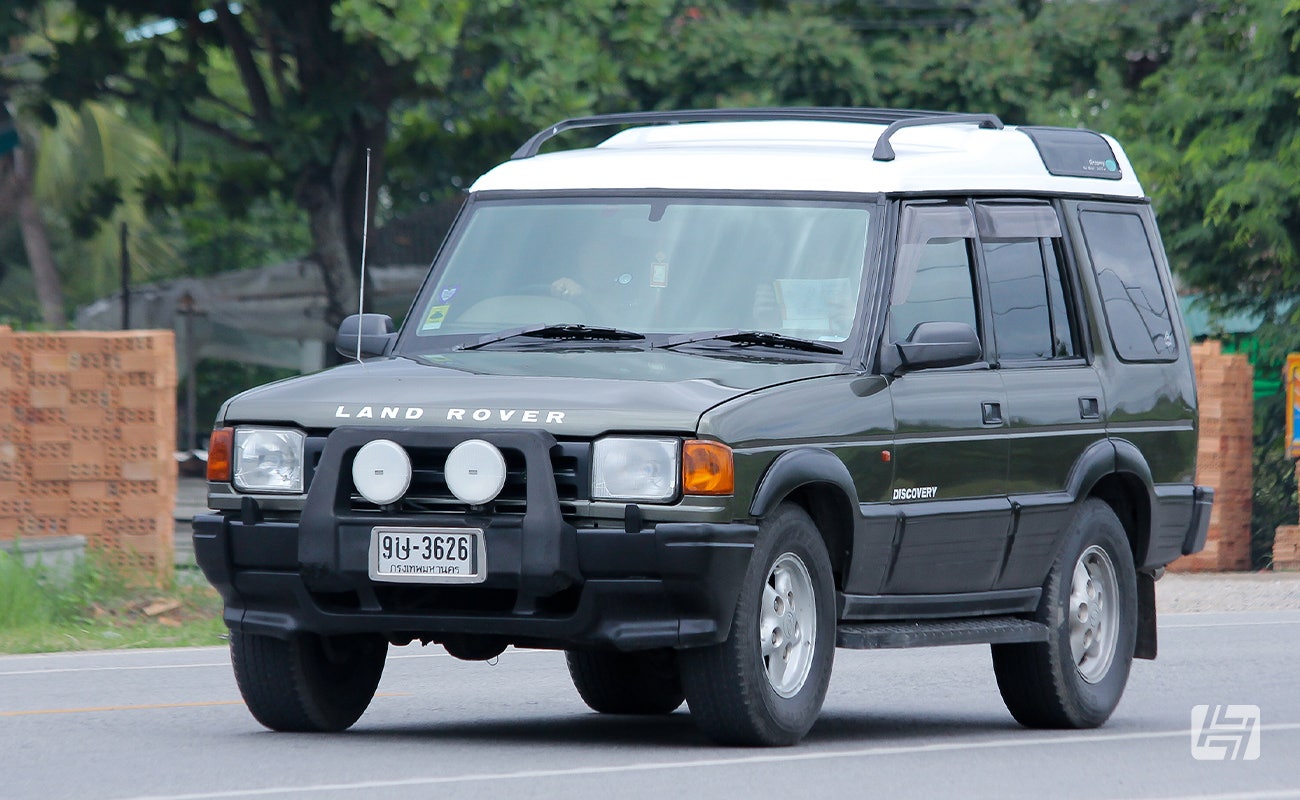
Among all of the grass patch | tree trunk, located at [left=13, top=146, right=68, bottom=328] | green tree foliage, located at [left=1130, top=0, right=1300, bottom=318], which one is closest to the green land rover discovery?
the grass patch

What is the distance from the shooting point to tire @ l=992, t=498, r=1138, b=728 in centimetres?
908

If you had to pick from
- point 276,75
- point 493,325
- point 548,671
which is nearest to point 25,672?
point 548,671

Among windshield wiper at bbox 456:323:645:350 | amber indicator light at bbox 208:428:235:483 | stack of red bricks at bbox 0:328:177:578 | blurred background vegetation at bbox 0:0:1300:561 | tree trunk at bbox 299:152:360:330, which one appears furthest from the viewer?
tree trunk at bbox 299:152:360:330

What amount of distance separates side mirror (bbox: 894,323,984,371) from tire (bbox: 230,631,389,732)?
209 cm

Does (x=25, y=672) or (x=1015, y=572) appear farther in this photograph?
(x=25, y=672)

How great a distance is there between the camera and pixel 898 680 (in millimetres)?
11336

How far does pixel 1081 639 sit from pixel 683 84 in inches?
682

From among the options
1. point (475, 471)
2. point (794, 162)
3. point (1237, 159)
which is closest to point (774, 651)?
point (475, 471)

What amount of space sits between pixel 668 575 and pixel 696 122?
369cm

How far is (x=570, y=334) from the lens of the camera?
8273 mm

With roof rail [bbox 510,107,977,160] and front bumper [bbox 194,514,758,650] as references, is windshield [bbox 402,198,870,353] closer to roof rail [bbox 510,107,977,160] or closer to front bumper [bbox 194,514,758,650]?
roof rail [bbox 510,107,977,160]

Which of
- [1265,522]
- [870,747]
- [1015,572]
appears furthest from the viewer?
[1265,522]

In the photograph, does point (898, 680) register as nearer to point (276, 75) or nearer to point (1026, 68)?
point (276, 75)

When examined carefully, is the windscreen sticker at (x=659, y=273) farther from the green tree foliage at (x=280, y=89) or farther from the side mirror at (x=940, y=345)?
the green tree foliage at (x=280, y=89)
